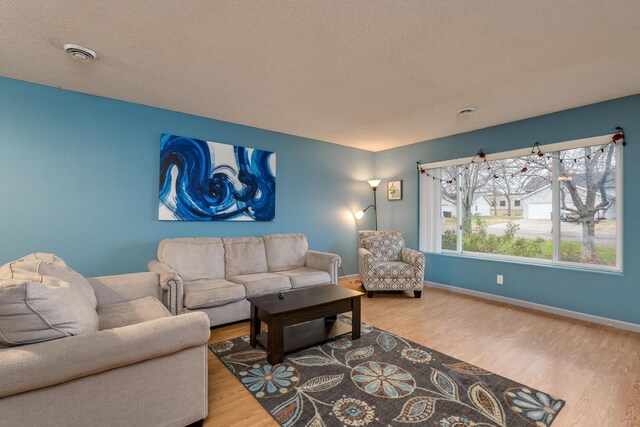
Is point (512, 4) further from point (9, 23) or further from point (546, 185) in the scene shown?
point (9, 23)

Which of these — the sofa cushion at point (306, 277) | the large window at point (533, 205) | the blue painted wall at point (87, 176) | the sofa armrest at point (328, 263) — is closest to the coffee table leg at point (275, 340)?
the sofa cushion at point (306, 277)

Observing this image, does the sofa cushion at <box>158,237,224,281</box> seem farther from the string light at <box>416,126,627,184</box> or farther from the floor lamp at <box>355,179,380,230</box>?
the string light at <box>416,126,627,184</box>

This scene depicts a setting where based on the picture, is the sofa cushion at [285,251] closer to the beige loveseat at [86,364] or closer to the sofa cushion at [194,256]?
the sofa cushion at [194,256]

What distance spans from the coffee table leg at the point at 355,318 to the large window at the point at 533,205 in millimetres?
2548

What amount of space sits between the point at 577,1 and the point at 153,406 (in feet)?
10.5

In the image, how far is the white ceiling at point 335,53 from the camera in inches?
70.5

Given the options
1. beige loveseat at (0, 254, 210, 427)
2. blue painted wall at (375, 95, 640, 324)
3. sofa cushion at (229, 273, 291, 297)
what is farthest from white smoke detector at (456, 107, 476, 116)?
beige loveseat at (0, 254, 210, 427)

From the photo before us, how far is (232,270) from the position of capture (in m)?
3.53

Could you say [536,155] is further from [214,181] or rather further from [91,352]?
[91,352]

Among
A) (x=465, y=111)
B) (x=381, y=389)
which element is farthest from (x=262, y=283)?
(x=465, y=111)

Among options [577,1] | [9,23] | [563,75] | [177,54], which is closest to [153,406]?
[177,54]

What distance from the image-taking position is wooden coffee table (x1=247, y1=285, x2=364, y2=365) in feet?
7.47

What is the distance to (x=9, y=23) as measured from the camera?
191 cm

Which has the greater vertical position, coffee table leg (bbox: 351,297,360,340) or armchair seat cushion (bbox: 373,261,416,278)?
armchair seat cushion (bbox: 373,261,416,278)
